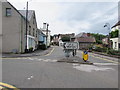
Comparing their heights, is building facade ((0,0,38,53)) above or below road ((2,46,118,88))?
above

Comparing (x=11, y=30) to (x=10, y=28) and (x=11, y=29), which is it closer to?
(x=11, y=29)

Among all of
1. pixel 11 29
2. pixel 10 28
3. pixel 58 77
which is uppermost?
pixel 10 28

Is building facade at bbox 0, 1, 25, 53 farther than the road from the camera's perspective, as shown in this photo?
Yes

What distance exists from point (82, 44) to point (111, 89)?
43.6 metres

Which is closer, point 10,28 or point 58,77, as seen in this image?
point 58,77

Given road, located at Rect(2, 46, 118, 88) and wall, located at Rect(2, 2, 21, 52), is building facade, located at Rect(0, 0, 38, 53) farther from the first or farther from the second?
road, located at Rect(2, 46, 118, 88)

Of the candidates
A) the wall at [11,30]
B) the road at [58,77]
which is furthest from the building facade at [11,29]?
the road at [58,77]

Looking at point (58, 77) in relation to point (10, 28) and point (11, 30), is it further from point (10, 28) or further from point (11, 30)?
point (10, 28)

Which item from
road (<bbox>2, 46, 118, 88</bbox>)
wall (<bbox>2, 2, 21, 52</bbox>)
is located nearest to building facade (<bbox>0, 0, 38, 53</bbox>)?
wall (<bbox>2, 2, 21, 52</bbox>)

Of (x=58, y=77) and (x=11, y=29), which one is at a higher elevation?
(x=11, y=29)

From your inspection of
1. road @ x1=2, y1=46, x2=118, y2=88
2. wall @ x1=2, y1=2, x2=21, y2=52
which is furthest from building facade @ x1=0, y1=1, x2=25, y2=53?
road @ x1=2, y1=46, x2=118, y2=88

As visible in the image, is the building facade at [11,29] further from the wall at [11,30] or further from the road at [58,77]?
the road at [58,77]

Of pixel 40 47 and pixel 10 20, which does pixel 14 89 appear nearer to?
pixel 10 20

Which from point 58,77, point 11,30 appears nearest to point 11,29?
point 11,30
